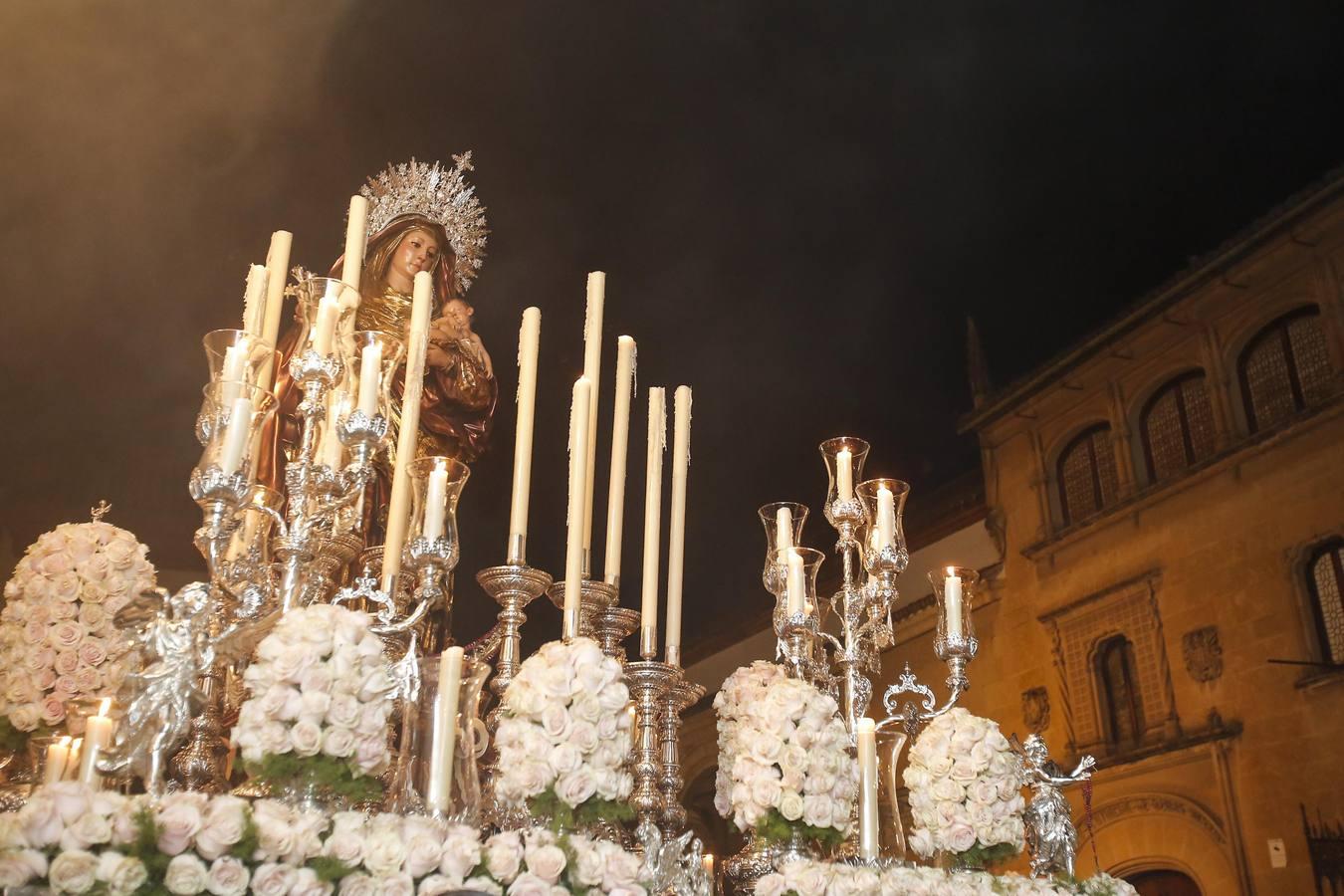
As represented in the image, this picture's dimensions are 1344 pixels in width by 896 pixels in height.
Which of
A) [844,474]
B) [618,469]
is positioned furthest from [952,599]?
[618,469]

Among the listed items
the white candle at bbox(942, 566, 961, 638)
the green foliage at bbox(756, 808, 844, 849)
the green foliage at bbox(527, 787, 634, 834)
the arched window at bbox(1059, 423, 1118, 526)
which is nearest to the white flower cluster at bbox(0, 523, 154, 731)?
the green foliage at bbox(527, 787, 634, 834)

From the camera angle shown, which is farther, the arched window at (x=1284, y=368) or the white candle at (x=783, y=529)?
the arched window at (x=1284, y=368)

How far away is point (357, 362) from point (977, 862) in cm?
259

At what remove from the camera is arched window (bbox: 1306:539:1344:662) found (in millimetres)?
10453

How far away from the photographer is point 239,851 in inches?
84.0

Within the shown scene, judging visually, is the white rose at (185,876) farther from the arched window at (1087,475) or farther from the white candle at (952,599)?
the arched window at (1087,475)

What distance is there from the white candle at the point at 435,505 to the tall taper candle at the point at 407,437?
0.84ft

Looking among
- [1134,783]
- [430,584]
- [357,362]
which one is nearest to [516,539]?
[430,584]

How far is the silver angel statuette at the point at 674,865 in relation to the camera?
Result: 3.00 m

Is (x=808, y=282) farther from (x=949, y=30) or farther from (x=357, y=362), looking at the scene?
(x=357, y=362)

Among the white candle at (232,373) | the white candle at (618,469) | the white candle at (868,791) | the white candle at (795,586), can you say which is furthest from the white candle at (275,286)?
the white candle at (868,791)

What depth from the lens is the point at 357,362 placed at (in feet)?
13.3

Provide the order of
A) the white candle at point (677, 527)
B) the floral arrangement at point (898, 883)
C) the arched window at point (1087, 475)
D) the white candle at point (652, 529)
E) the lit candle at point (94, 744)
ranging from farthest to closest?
the arched window at point (1087, 475)
the white candle at point (677, 527)
the white candle at point (652, 529)
the floral arrangement at point (898, 883)
the lit candle at point (94, 744)

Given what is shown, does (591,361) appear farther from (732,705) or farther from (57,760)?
(57,760)
